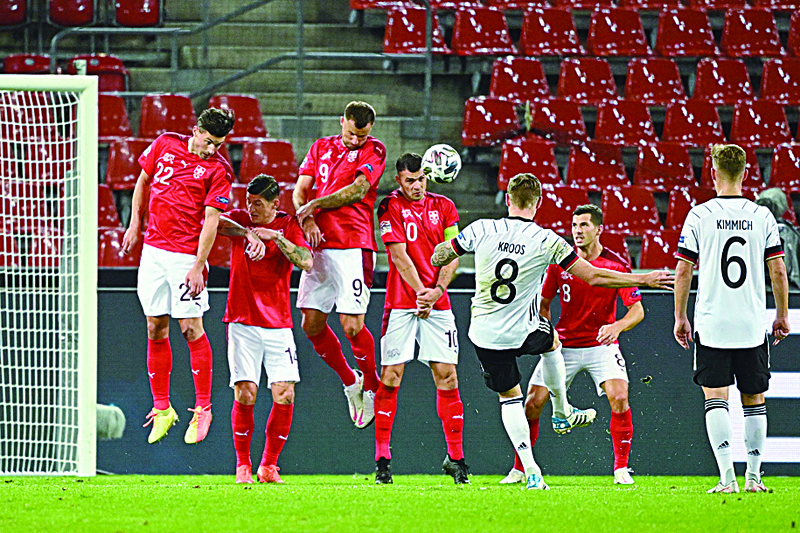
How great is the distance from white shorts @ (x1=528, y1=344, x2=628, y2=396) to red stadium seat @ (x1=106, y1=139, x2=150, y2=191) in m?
4.71

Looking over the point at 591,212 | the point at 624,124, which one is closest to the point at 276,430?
the point at 591,212

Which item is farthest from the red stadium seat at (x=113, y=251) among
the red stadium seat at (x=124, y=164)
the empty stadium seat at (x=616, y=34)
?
the empty stadium seat at (x=616, y=34)

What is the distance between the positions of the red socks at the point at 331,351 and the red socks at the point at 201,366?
750mm

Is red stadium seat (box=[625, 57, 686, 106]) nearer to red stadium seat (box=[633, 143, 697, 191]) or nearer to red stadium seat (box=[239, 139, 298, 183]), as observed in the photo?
red stadium seat (box=[633, 143, 697, 191])

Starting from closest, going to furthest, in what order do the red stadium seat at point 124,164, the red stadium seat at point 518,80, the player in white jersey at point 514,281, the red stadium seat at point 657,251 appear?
the player in white jersey at point 514,281 < the red stadium seat at point 124,164 < the red stadium seat at point 657,251 < the red stadium seat at point 518,80

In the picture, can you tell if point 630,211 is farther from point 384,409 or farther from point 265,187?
point 265,187

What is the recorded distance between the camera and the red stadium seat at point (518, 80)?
1195 cm

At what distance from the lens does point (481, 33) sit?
12.4 m

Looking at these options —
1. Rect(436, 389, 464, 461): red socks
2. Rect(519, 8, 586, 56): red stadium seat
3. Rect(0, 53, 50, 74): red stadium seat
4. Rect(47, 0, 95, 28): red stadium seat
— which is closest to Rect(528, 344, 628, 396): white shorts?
Rect(436, 389, 464, 461): red socks

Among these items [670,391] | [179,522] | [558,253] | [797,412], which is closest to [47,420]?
[179,522]

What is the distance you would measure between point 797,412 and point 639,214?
312 cm

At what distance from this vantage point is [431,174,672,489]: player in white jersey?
20.5ft

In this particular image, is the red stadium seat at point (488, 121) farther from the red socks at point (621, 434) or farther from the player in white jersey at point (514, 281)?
the player in white jersey at point (514, 281)

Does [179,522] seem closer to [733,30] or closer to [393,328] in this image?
[393,328]
